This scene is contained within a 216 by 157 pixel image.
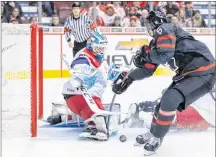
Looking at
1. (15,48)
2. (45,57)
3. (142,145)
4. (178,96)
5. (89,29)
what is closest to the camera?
(178,96)

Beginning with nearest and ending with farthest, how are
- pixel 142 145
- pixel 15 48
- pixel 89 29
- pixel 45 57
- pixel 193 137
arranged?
pixel 142 145, pixel 193 137, pixel 15 48, pixel 89 29, pixel 45 57

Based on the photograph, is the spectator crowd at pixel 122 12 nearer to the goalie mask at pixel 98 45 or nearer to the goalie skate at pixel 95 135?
the goalie mask at pixel 98 45

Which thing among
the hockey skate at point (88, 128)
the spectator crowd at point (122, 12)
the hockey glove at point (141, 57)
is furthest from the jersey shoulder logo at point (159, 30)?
the spectator crowd at point (122, 12)

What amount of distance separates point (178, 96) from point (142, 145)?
53cm

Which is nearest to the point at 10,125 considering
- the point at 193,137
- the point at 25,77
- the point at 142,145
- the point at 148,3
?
the point at 25,77

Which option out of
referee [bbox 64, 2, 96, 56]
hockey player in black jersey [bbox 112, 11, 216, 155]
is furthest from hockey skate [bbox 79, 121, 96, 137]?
referee [bbox 64, 2, 96, 56]

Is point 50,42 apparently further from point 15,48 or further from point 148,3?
point 15,48

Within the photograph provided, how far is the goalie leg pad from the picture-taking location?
3.98 m

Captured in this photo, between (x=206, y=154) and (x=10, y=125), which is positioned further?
(x=10, y=125)

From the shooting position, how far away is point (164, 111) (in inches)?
132

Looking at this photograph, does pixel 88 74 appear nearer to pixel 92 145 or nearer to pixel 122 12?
pixel 92 145

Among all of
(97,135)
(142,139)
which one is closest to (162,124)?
(142,139)

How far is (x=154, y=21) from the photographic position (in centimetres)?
341

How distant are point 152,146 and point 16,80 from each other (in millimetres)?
1350
